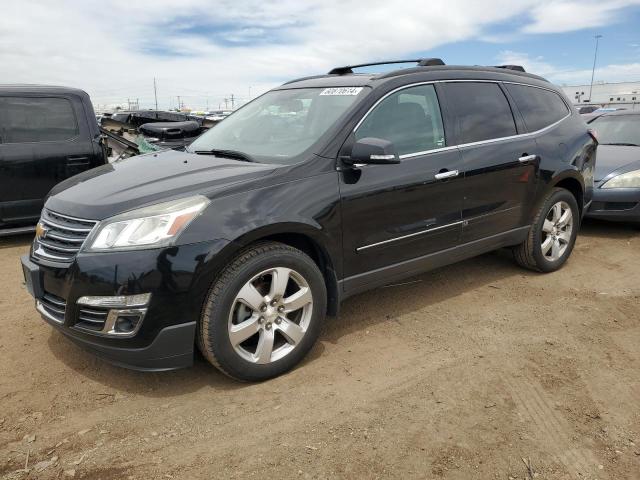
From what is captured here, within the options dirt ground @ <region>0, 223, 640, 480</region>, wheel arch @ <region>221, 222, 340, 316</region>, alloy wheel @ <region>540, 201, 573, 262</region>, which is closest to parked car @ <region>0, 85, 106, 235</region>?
dirt ground @ <region>0, 223, 640, 480</region>

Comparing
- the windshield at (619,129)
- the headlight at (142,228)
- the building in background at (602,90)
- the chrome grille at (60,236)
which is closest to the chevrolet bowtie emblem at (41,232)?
the chrome grille at (60,236)

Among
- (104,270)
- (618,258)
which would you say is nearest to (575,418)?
(104,270)

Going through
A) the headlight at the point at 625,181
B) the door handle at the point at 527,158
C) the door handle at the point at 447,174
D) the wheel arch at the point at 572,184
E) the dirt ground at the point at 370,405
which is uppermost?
the door handle at the point at 527,158

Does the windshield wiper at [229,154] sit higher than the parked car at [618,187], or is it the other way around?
the windshield wiper at [229,154]

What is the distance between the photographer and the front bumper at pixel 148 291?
8.32ft

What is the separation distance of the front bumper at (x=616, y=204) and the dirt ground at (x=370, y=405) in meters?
2.56

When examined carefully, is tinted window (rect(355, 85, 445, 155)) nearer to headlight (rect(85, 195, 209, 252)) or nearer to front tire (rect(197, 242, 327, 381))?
front tire (rect(197, 242, 327, 381))

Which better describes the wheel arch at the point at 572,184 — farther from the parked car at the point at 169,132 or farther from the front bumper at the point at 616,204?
Result: the parked car at the point at 169,132

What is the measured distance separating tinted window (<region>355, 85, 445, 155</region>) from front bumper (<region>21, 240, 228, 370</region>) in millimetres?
1435

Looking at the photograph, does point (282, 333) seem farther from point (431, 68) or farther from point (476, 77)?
point (476, 77)

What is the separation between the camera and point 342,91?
360 cm

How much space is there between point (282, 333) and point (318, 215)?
28.8 inches

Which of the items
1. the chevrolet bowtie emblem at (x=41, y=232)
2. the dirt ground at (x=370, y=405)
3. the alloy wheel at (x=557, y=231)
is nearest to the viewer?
the dirt ground at (x=370, y=405)

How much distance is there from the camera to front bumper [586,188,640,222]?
6117 mm
